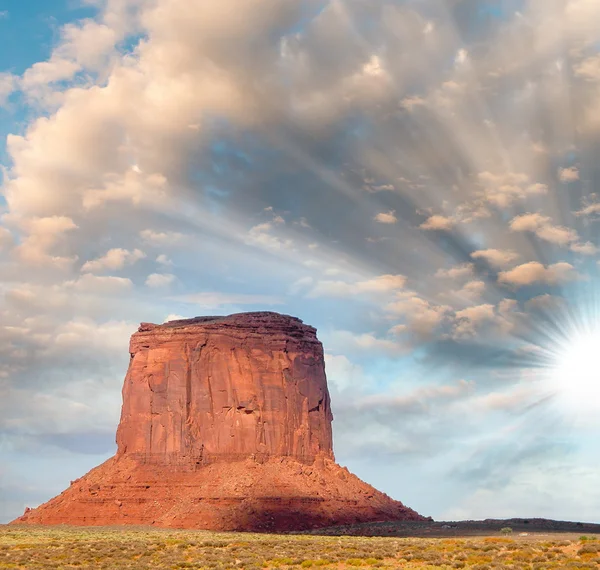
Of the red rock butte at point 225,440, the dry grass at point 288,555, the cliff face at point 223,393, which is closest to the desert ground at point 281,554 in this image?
the dry grass at point 288,555

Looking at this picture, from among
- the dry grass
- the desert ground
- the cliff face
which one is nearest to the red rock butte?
the cliff face

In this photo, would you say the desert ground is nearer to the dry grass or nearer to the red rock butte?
the dry grass

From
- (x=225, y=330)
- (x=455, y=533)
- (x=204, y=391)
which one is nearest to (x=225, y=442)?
(x=204, y=391)

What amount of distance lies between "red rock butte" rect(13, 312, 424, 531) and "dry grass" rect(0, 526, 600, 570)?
26312 mm

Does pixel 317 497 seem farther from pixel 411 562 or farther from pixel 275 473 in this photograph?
pixel 411 562

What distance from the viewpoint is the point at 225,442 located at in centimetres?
9994

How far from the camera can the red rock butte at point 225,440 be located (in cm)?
8962

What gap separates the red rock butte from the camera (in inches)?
3529

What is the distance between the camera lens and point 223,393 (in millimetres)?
102812

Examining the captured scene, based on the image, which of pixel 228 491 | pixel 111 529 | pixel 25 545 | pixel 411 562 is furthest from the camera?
pixel 228 491

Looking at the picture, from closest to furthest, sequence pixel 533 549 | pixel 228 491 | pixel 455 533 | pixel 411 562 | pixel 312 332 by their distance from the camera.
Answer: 1. pixel 411 562
2. pixel 533 549
3. pixel 455 533
4. pixel 228 491
5. pixel 312 332

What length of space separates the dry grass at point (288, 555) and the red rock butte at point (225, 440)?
86.3ft

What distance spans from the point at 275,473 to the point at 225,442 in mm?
7992

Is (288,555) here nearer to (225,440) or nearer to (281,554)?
(281,554)
